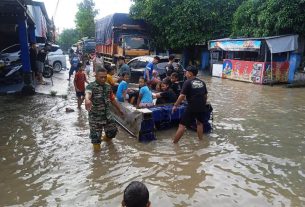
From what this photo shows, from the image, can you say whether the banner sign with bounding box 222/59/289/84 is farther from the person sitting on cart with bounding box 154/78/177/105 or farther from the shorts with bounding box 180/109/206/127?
the shorts with bounding box 180/109/206/127

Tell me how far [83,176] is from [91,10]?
223ft

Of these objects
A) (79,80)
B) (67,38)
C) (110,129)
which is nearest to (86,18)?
(67,38)

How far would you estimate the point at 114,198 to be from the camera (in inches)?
185

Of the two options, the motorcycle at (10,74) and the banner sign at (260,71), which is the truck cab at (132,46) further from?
the motorcycle at (10,74)

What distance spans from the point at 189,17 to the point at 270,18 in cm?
687

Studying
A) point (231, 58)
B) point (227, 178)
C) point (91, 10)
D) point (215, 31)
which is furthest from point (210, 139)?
point (91, 10)

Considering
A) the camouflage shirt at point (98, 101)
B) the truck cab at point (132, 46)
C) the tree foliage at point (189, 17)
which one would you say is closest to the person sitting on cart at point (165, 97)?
the camouflage shirt at point (98, 101)

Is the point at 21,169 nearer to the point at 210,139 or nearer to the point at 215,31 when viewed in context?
the point at 210,139

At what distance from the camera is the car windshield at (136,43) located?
65.6 ft

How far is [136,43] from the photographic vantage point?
20234 millimetres

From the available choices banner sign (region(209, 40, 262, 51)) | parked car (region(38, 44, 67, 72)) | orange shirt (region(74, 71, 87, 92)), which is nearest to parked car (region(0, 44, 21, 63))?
parked car (region(38, 44, 67, 72))

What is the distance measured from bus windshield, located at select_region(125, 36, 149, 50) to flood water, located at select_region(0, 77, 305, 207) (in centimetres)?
1086

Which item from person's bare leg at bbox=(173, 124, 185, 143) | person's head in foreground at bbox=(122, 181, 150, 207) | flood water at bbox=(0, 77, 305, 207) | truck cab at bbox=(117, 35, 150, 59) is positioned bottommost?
flood water at bbox=(0, 77, 305, 207)

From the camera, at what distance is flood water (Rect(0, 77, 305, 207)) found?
4.75 m
